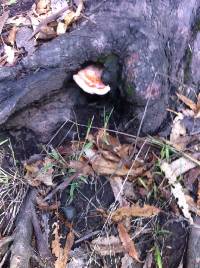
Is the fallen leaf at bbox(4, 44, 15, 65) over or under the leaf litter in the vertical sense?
under

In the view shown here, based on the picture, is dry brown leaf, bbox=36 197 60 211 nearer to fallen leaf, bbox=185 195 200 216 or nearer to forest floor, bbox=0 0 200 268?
forest floor, bbox=0 0 200 268

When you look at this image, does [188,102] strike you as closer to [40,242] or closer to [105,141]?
[105,141]

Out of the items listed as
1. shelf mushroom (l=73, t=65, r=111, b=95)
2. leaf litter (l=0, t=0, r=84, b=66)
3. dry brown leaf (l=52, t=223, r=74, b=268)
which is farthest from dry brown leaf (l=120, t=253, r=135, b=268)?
leaf litter (l=0, t=0, r=84, b=66)

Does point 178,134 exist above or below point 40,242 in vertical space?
above

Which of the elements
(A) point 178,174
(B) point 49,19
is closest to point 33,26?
(B) point 49,19

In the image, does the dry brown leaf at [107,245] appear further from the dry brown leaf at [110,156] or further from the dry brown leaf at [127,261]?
the dry brown leaf at [110,156]
